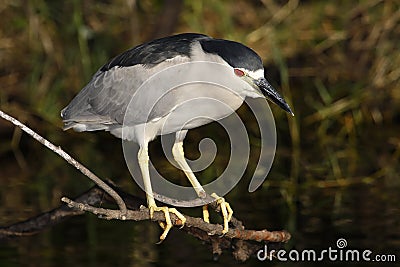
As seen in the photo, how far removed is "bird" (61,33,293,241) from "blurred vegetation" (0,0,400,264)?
1.95 m

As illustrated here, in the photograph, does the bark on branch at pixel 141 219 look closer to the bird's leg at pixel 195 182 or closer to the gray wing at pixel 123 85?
the bird's leg at pixel 195 182

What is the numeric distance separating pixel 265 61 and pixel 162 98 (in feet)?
11.6

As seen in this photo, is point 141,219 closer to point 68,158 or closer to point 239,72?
point 68,158

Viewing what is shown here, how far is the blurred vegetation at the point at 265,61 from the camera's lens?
6812mm

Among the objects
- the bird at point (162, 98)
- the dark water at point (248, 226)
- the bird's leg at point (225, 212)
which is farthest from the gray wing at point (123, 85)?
the dark water at point (248, 226)

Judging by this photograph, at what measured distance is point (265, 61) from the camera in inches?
295

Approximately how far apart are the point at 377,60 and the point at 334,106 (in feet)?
1.89

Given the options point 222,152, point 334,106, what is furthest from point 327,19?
point 222,152

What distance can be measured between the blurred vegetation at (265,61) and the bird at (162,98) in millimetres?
1951

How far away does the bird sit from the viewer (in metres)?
3.85

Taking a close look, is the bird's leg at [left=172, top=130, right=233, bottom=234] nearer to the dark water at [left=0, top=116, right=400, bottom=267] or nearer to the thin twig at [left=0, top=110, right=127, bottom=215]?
the dark water at [left=0, top=116, right=400, bottom=267]

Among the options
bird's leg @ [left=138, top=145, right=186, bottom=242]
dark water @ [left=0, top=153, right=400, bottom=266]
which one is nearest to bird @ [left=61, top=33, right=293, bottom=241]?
bird's leg @ [left=138, top=145, right=186, bottom=242]

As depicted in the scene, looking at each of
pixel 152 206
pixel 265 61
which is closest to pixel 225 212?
pixel 152 206

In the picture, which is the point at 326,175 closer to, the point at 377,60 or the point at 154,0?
the point at 377,60
